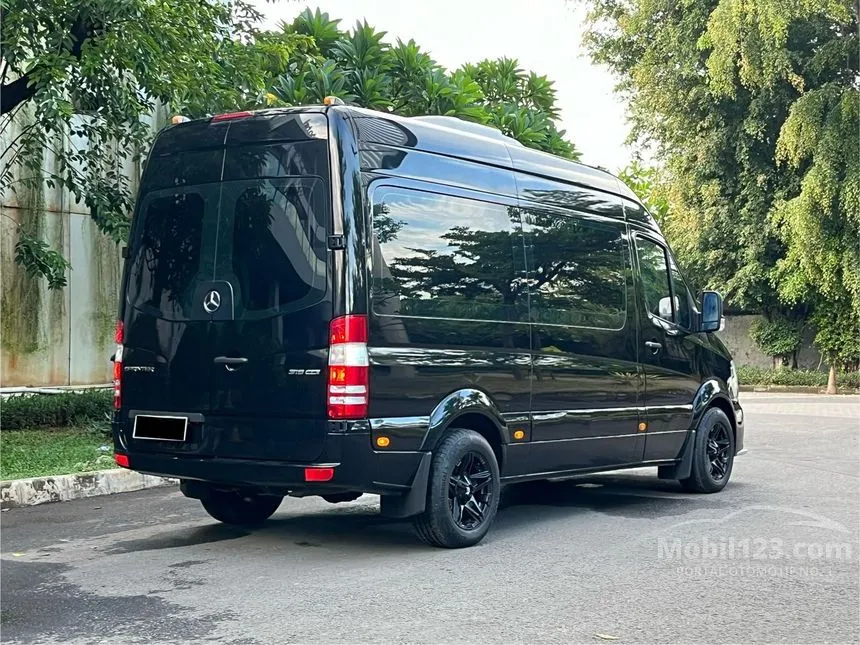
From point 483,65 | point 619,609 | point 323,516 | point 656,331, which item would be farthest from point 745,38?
point 619,609

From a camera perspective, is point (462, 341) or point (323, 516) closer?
point (462, 341)

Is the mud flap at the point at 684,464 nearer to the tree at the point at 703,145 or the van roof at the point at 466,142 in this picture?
the van roof at the point at 466,142

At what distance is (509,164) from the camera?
7320mm

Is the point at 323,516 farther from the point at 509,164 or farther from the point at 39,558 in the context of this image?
the point at 509,164

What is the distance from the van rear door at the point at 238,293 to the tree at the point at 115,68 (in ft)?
11.2

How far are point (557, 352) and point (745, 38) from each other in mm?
18844

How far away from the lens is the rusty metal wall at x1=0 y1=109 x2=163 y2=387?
13.4 meters

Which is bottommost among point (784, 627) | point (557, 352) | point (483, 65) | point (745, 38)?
point (784, 627)

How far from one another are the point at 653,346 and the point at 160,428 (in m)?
3.96

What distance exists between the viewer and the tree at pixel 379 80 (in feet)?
49.8

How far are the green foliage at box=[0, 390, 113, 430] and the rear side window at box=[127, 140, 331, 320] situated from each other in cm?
654

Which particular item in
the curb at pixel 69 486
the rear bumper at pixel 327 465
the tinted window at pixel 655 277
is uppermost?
the tinted window at pixel 655 277

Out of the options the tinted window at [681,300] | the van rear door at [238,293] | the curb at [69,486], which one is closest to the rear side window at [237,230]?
the van rear door at [238,293]
